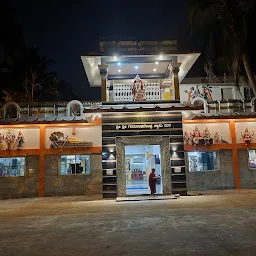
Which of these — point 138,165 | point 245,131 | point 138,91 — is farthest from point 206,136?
point 138,165

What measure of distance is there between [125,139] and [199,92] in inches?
403

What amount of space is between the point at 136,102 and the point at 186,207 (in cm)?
600

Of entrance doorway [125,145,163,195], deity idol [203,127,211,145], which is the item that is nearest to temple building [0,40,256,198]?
deity idol [203,127,211,145]

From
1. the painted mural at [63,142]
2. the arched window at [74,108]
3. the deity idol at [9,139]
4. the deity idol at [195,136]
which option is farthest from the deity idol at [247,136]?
the deity idol at [9,139]

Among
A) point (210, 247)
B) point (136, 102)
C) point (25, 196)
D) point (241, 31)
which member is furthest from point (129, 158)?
point (210, 247)

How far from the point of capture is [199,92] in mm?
21641

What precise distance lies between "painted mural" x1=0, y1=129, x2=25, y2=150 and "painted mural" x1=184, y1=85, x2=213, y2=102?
1255 cm

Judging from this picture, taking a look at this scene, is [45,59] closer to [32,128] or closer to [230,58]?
[32,128]

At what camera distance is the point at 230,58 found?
650 inches

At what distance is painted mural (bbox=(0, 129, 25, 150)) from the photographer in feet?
48.8

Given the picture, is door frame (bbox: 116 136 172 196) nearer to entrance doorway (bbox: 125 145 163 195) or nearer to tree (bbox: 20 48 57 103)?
entrance doorway (bbox: 125 145 163 195)

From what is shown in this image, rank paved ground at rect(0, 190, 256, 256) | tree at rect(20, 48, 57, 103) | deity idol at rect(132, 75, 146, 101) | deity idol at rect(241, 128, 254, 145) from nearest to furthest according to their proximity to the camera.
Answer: paved ground at rect(0, 190, 256, 256) < deity idol at rect(132, 75, 146, 101) < deity idol at rect(241, 128, 254, 145) < tree at rect(20, 48, 57, 103)

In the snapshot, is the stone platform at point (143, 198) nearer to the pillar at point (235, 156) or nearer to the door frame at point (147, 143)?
the door frame at point (147, 143)

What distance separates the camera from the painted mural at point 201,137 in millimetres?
15344
